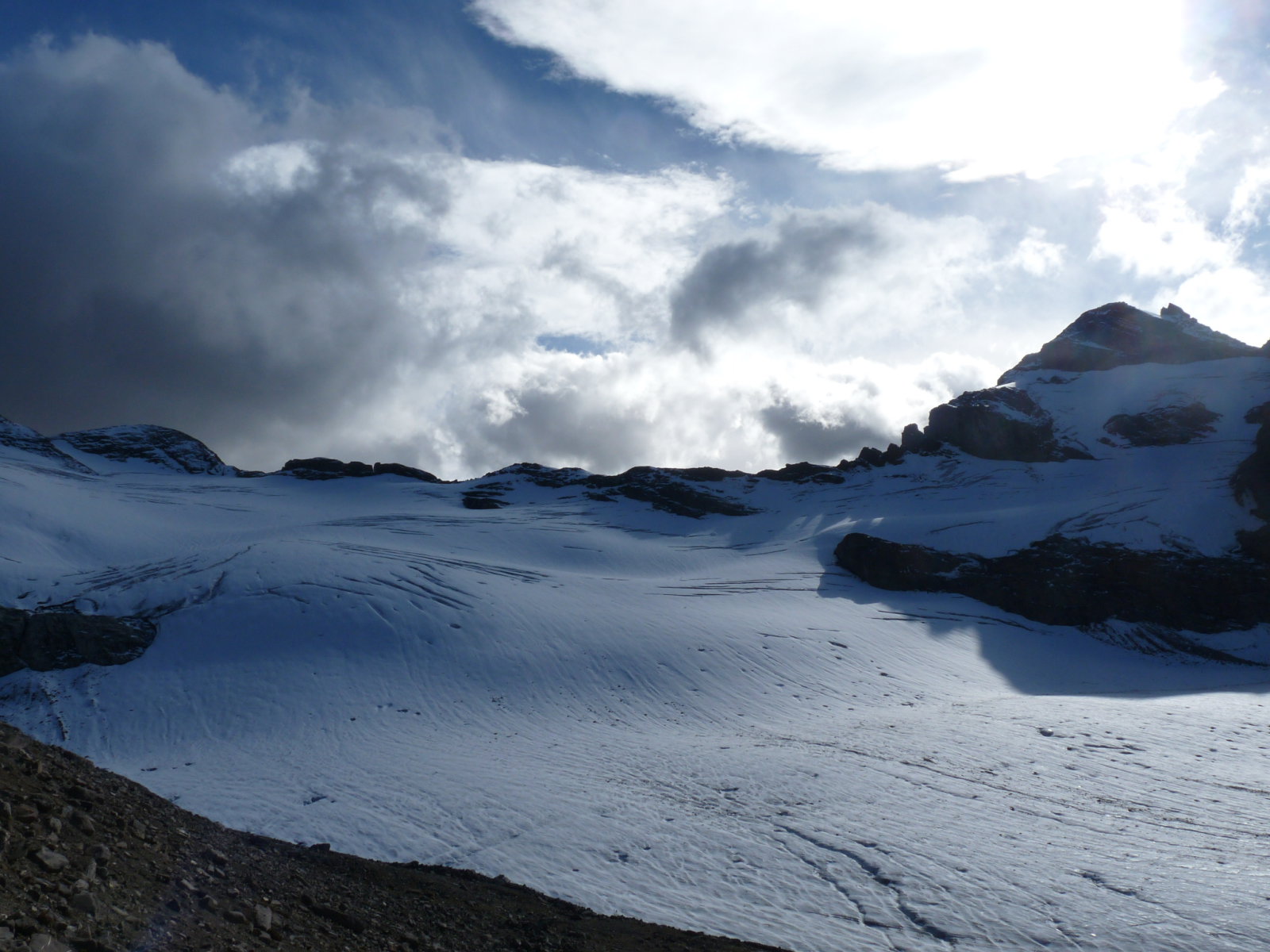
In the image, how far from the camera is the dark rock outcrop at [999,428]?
82438 mm

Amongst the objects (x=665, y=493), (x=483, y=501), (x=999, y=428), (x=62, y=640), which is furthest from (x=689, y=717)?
(x=999, y=428)

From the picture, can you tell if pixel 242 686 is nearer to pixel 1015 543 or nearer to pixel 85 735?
pixel 85 735

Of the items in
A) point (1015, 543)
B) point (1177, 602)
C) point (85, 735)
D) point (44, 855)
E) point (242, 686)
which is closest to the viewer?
point (44, 855)

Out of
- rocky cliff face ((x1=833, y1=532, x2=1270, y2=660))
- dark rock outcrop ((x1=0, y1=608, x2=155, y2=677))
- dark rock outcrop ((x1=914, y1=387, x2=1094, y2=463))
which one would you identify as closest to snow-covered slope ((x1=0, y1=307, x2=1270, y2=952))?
dark rock outcrop ((x1=0, y1=608, x2=155, y2=677))

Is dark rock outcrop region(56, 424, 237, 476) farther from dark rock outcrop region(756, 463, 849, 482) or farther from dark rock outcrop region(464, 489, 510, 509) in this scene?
dark rock outcrop region(756, 463, 849, 482)

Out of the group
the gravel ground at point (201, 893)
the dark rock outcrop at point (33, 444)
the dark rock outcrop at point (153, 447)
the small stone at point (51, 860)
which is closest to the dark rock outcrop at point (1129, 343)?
the dark rock outcrop at point (153, 447)

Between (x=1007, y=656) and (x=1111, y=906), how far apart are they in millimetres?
31483

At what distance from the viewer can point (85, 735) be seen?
24766 millimetres

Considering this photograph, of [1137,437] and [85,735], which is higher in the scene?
[1137,437]

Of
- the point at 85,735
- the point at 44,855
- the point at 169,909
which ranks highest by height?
the point at 44,855

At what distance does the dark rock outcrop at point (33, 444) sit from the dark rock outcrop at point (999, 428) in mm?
90338

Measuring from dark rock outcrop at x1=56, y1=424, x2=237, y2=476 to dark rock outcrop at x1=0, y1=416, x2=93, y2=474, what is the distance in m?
5.34

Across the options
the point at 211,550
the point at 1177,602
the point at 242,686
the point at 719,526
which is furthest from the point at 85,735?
the point at 1177,602

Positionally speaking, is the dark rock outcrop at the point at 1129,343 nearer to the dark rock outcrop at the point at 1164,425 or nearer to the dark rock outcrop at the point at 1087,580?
the dark rock outcrop at the point at 1164,425
